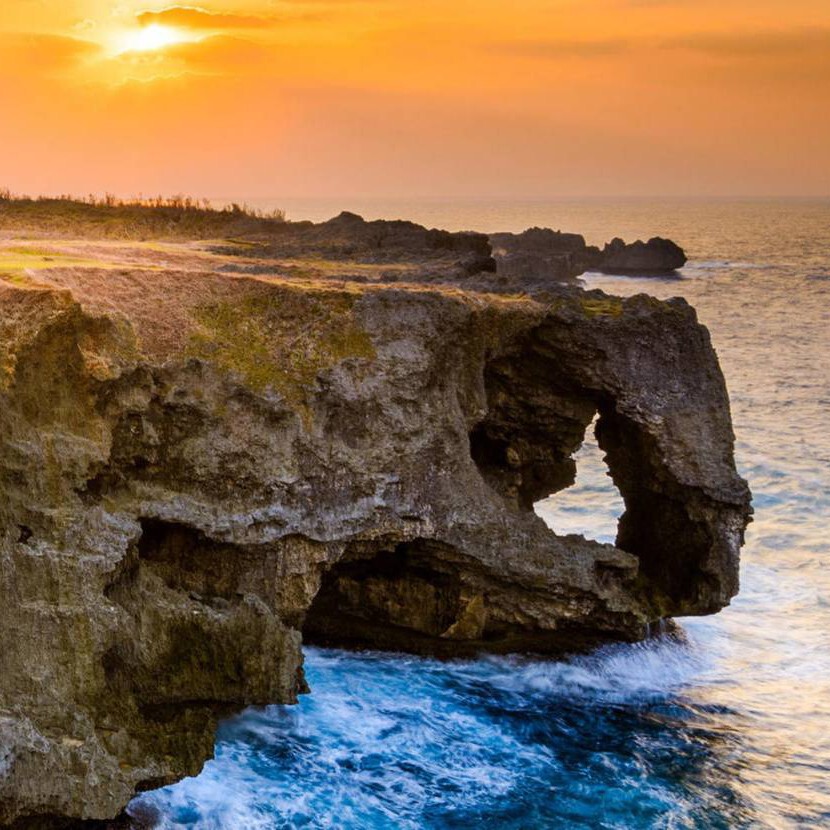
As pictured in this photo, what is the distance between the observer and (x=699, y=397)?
760 inches

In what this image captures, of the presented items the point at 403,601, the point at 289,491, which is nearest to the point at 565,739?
the point at 403,601

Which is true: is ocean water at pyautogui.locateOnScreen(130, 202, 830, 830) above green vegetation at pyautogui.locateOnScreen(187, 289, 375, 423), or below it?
below

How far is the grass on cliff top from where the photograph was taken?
2855 cm

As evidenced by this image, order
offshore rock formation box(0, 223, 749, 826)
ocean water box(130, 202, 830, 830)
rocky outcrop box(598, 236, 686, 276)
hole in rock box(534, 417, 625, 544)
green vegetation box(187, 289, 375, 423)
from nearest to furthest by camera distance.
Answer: offshore rock formation box(0, 223, 749, 826), ocean water box(130, 202, 830, 830), green vegetation box(187, 289, 375, 423), hole in rock box(534, 417, 625, 544), rocky outcrop box(598, 236, 686, 276)

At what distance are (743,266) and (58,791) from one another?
104 meters

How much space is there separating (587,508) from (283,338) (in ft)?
46.3

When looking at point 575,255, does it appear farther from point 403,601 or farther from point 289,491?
point 289,491

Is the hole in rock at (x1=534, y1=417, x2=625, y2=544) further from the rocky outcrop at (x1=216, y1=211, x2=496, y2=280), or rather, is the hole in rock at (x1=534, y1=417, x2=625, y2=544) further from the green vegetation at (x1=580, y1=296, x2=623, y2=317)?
the green vegetation at (x1=580, y1=296, x2=623, y2=317)

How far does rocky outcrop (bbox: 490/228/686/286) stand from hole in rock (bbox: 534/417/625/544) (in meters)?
40.5

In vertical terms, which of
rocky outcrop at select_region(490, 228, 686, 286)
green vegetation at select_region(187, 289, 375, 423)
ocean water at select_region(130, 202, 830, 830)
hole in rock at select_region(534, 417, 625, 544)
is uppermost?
rocky outcrop at select_region(490, 228, 686, 286)

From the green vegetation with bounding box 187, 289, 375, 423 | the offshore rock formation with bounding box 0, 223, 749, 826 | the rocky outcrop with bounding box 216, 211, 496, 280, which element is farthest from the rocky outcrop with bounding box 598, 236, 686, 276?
the green vegetation with bounding box 187, 289, 375, 423

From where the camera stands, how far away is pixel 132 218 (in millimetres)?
30312

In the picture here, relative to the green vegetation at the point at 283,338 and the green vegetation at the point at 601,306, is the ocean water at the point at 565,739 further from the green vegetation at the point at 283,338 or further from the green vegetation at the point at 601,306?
the green vegetation at the point at 601,306

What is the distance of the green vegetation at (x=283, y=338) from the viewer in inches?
638
